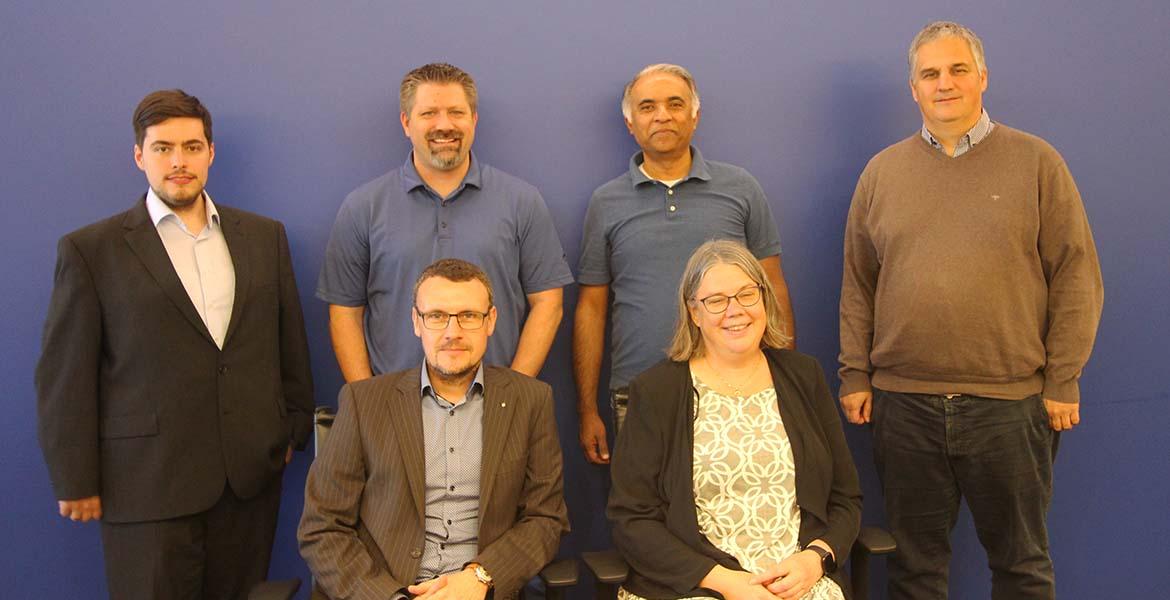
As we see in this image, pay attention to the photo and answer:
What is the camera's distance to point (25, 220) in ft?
9.72

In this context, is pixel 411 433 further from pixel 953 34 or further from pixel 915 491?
pixel 953 34

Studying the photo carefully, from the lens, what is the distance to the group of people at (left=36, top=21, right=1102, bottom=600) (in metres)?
2.30

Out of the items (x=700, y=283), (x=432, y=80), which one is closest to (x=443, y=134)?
(x=432, y=80)

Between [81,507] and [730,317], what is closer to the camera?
[730,317]

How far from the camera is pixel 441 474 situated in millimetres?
2324

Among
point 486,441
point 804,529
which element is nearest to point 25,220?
point 486,441

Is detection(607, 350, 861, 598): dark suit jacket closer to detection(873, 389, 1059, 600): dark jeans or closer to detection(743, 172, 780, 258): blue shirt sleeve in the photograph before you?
detection(873, 389, 1059, 600): dark jeans

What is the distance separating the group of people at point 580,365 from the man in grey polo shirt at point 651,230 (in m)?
0.01

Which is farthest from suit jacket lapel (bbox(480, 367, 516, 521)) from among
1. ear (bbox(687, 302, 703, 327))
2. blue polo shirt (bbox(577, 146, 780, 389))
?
blue polo shirt (bbox(577, 146, 780, 389))

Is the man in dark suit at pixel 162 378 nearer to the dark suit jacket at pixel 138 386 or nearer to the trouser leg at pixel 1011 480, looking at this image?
the dark suit jacket at pixel 138 386

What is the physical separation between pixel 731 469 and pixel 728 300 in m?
0.44

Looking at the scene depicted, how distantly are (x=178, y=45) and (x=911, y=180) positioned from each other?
242 centimetres

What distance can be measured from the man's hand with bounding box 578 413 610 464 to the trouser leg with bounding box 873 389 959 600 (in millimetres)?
904

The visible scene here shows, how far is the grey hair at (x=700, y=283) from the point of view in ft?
7.93
